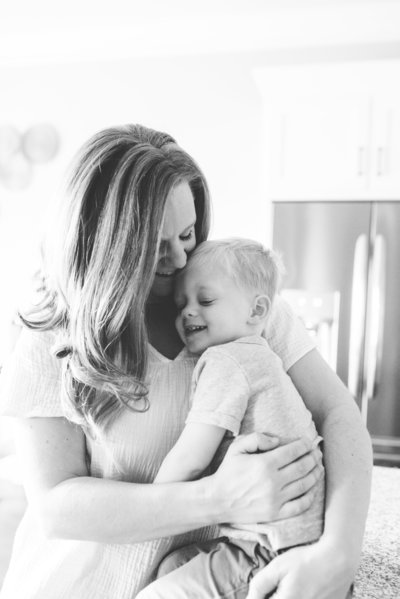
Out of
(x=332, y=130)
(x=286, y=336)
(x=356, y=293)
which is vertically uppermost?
(x=332, y=130)

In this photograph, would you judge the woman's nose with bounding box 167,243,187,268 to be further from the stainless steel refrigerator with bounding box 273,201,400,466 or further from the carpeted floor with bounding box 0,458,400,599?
the stainless steel refrigerator with bounding box 273,201,400,466

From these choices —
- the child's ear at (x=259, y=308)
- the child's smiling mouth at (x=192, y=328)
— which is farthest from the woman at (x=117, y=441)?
the child's ear at (x=259, y=308)

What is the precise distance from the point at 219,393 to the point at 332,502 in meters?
0.28

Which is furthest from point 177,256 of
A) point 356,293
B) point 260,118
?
point 260,118

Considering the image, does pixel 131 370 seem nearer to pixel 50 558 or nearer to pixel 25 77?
pixel 50 558

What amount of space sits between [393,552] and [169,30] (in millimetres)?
3758

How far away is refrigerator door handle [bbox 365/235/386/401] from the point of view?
10.2 ft

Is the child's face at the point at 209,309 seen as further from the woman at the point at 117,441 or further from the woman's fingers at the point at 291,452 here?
the woman's fingers at the point at 291,452

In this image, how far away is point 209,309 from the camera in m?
1.14

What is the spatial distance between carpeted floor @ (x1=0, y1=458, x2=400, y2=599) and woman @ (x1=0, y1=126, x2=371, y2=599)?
23 cm

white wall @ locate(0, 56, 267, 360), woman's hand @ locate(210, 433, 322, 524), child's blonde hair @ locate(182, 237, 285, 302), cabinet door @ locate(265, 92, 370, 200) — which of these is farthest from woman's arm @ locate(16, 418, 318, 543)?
white wall @ locate(0, 56, 267, 360)

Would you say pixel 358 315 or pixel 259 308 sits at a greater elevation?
pixel 259 308

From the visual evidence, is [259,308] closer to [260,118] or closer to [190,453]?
[190,453]

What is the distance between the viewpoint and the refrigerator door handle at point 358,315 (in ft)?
10.2
